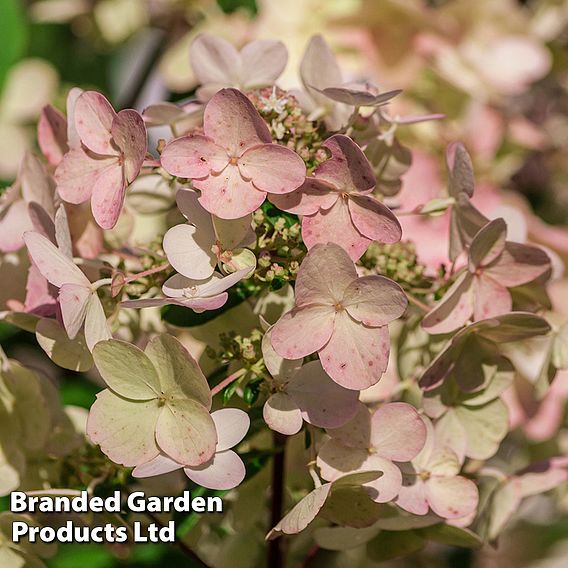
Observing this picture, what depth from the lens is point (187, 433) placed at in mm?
418

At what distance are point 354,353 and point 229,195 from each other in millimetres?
95

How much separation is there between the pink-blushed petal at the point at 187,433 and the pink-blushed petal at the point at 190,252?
2.5 inches

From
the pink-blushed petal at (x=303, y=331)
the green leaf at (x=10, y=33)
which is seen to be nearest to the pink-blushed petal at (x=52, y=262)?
the pink-blushed petal at (x=303, y=331)

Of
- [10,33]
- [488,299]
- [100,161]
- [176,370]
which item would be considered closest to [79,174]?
[100,161]

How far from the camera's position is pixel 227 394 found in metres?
0.44

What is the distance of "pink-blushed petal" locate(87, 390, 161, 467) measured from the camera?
1.38 feet

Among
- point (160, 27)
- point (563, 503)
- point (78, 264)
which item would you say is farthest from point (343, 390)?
point (160, 27)

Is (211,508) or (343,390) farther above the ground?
(343,390)

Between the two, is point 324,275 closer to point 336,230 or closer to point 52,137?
point 336,230

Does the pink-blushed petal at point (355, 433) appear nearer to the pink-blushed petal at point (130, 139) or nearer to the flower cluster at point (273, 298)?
the flower cluster at point (273, 298)

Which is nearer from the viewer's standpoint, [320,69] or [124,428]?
[124,428]

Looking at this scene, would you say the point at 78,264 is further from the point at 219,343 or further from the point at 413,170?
the point at 413,170

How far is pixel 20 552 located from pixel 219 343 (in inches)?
6.4

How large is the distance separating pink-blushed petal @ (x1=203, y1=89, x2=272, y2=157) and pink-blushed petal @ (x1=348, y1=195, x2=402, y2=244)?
0.05 m
